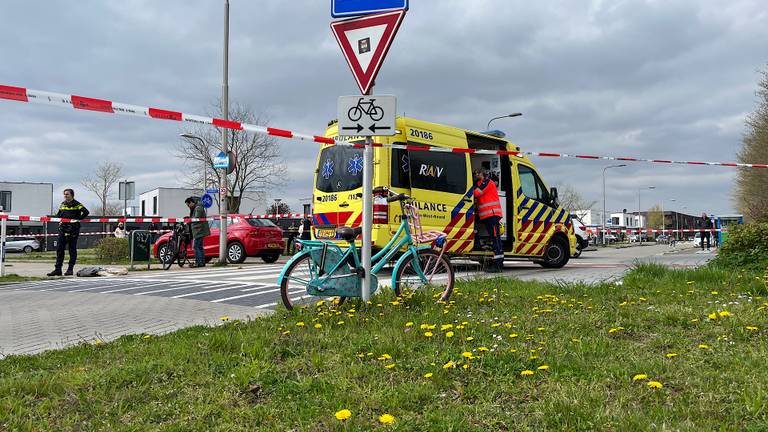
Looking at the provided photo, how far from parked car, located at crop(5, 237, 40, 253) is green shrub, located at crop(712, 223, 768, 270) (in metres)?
47.2

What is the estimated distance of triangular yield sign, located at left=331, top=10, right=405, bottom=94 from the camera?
5020mm

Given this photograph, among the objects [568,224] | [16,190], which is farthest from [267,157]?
[16,190]

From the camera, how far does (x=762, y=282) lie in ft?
19.6

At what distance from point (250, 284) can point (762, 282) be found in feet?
21.8

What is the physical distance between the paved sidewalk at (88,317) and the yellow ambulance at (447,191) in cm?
371

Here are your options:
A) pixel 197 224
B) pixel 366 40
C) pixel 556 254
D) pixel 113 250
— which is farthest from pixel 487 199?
pixel 113 250

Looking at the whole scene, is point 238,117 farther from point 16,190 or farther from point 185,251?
point 16,190

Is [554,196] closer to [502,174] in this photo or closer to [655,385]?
[502,174]

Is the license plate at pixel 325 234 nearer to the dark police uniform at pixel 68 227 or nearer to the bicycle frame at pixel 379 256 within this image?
the bicycle frame at pixel 379 256

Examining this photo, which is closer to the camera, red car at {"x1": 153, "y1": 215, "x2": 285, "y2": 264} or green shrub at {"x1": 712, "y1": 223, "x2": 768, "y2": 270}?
green shrub at {"x1": 712, "y1": 223, "x2": 768, "y2": 270}

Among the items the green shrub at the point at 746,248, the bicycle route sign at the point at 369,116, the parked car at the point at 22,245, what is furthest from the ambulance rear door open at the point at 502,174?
the parked car at the point at 22,245

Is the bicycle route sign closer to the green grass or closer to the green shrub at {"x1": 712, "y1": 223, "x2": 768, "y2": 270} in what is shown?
the green grass

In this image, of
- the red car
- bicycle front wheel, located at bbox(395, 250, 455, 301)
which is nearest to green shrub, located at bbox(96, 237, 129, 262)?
the red car

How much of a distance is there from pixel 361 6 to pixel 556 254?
8943 mm
